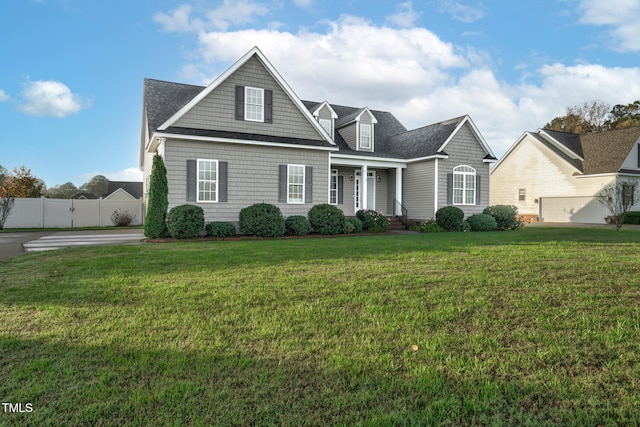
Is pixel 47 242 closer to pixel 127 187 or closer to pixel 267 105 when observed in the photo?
pixel 267 105

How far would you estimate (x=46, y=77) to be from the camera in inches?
637

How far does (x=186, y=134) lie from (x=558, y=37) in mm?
14833

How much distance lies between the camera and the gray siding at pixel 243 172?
14492 mm

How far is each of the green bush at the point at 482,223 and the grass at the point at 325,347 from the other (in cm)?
1262

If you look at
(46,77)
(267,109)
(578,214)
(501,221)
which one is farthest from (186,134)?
(578,214)

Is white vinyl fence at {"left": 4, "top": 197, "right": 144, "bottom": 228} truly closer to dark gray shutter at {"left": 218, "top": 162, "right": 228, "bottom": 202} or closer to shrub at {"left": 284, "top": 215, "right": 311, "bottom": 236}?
dark gray shutter at {"left": 218, "top": 162, "right": 228, "bottom": 202}

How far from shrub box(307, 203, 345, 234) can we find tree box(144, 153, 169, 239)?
562cm

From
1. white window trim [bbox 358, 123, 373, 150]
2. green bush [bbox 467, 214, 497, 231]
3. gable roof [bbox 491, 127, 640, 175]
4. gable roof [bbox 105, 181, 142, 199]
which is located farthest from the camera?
gable roof [bbox 105, 181, 142, 199]

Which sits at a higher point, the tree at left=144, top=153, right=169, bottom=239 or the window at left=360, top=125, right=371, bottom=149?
the window at left=360, top=125, right=371, bottom=149

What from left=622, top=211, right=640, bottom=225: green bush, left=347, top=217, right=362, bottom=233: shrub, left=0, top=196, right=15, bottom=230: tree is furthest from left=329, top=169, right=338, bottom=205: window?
left=622, top=211, right=640, bottom=225: green bush

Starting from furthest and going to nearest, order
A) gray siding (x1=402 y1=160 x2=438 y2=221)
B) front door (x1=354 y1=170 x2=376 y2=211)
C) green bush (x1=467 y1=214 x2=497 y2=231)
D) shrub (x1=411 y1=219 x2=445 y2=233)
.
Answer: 1. front door (x1=354 y1=170 x2=376 y2=211)
2. gray siding (x1=402 y1=160 x2=438 y2=221)
3. green bush (x1=467 y1=214 x2=497 y2=231)
4. shrub (x1=411 y1=219 x2=445 y2=233)

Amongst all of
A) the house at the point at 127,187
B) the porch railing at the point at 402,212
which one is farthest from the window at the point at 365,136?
the house at the point at 127,187

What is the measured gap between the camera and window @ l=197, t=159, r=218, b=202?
1490 cm

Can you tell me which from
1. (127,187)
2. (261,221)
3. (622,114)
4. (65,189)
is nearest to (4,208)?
(261,221)
